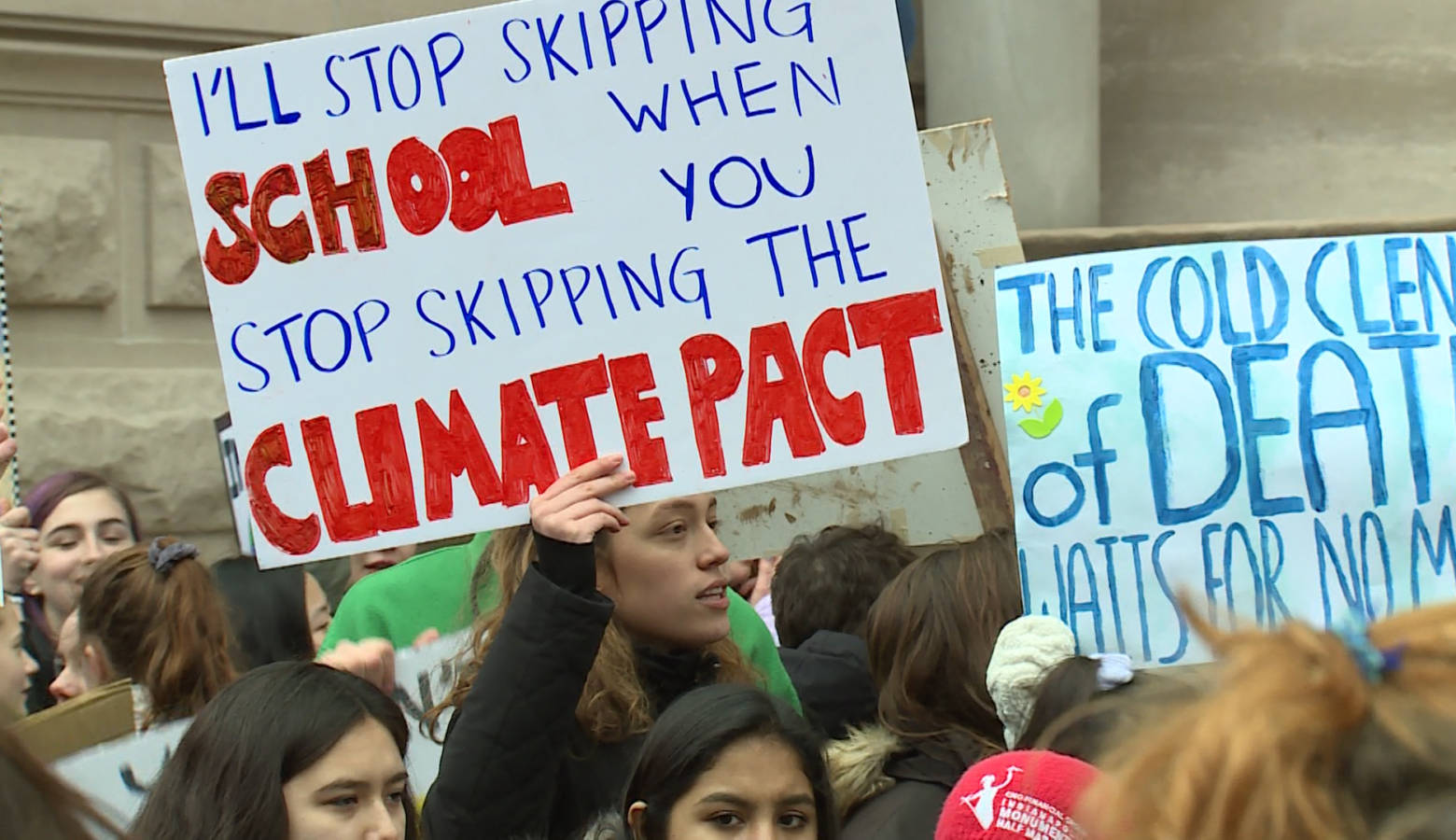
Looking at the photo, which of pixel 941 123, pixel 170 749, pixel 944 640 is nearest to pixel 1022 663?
pixel 944 640

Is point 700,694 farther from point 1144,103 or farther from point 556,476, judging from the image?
point 1144,103

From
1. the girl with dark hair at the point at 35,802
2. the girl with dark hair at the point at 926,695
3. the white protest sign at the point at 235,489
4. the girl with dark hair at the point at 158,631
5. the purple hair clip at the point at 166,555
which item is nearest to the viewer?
the girl with dark hair at the point at 35,802

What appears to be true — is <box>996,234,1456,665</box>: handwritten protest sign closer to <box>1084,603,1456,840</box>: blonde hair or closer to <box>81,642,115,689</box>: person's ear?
<box>81,642,115,689</box>: person's ear

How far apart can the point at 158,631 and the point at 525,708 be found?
3.26ft

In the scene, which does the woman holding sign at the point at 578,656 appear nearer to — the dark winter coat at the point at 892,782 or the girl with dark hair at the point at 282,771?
the girl with dark hair at the point at 282,771

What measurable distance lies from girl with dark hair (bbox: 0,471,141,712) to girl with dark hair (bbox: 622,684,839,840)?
1688 mm

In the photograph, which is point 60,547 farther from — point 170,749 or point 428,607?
point 170,749

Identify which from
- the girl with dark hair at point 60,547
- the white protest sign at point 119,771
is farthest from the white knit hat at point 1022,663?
the girl with dark hair at point 60,547

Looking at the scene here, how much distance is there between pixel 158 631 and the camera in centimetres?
321

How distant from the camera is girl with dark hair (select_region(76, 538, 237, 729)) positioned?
10.4 ft

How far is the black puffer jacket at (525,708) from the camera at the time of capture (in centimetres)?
249

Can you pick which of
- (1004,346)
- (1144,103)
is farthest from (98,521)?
(1144,103)

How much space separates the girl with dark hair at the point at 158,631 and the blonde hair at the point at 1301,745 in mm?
2409

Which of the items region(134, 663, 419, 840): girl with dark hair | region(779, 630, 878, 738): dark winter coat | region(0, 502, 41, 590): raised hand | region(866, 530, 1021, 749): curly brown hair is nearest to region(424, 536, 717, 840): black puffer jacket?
region(134, 663, 419, 840): girl with dark hair
